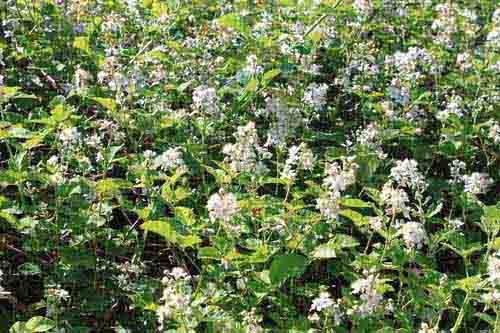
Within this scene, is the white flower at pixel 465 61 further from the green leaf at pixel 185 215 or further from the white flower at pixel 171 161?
the green leaf at pixel 185 215

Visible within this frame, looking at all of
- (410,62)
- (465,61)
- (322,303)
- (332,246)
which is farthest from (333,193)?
(465,61)

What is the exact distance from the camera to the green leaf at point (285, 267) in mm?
3092

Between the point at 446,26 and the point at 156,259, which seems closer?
the point at 156,259

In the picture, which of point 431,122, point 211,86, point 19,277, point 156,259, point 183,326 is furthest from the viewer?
point 431,122

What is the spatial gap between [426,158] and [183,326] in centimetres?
217

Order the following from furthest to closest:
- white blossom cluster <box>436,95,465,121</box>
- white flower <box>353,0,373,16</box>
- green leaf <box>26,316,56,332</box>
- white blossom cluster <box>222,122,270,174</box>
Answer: white flower <box>353,0,373,16</box> → white blossom cluster <box>436,95,465,121</box> → white blossom cluster <box>222,122,270,174</box> → green leaf <box>26,316,56,332</box>

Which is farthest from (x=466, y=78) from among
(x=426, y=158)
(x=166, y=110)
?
(x=166, y=110)

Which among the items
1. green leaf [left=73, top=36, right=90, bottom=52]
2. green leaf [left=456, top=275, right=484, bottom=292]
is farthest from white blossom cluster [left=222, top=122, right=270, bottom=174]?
green leaf [left=73, top=36, right=90, bottom=52]

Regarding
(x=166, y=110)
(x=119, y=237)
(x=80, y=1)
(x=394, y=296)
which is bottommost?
(x=394, y=296)

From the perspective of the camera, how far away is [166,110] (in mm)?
4121

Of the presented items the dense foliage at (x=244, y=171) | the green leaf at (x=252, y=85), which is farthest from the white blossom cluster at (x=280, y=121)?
the green leaf at (x=252, y=85)

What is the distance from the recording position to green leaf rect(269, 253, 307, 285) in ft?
10.1

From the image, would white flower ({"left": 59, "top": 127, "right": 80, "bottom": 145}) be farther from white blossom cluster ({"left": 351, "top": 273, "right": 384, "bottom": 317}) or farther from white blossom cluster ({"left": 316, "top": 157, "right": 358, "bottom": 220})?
white blossom cluster ({"left": 351, "top": 273, "right": 384, "bottom": 317})

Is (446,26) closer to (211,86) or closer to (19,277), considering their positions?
(211,86)
